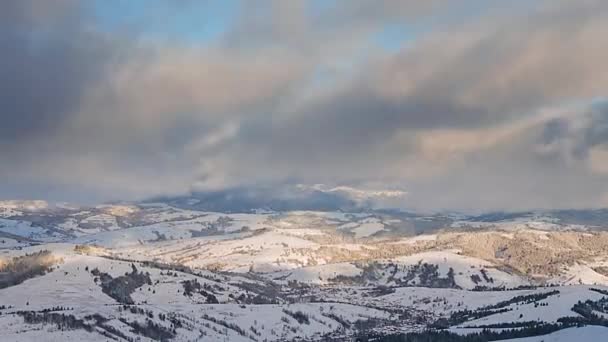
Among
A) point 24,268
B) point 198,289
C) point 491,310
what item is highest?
point 24,268

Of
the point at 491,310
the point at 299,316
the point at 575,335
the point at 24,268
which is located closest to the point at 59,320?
the point at 299,316

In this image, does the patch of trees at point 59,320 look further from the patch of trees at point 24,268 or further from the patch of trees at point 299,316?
the patch of trees at point 24,268

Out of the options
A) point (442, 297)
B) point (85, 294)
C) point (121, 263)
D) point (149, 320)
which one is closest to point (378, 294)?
point (442, 297)

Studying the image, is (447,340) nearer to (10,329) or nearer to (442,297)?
(10,329)

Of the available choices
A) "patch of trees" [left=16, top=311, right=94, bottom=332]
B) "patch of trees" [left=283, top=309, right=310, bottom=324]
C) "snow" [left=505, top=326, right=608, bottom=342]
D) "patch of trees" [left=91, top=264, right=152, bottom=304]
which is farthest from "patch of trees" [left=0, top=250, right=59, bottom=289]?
"snow" [left=505, top=326, right=608, bottom=342]

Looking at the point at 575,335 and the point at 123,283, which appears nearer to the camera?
the point at 575,335

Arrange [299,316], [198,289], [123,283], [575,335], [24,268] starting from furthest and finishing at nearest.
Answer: [24,268], [198,289], [123,283], [299,316], [575,335]

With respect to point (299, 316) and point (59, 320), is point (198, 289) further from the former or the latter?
point (59, 320)
